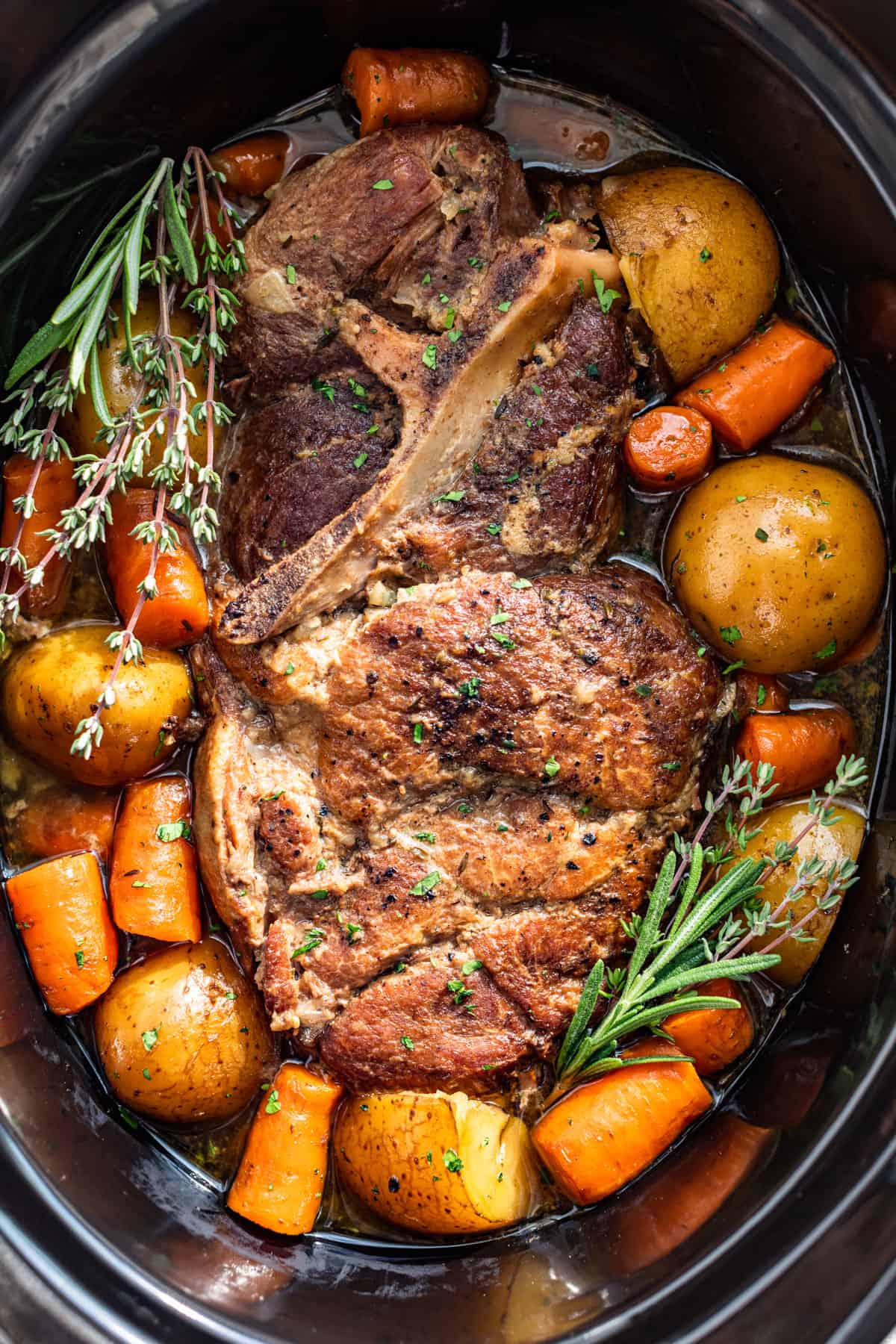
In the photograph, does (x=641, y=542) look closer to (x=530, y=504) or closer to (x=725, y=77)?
(x=530, y=504)

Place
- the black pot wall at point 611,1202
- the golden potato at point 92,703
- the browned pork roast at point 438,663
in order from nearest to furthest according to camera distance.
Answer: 1. the black pot wall at point 611,1202
2. the browned pork roast at point 438,663
3. the golden potato at point 92,703

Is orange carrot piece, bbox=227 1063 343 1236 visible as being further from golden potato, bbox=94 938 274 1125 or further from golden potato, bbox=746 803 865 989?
golden potato, bbox=746 803 865 989

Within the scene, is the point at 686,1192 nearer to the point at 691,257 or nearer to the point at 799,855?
the point at 799,855

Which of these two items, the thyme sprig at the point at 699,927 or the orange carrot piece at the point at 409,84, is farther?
the orange carrot piece at the point at 409,84

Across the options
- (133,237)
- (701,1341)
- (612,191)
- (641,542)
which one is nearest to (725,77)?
(612,191)

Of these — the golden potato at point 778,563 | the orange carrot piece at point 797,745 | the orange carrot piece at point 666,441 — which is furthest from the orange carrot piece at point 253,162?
the orange carrot piece at point 797,745

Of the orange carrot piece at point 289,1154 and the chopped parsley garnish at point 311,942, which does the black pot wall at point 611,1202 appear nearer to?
the orange carrot piece at point 289,1154
